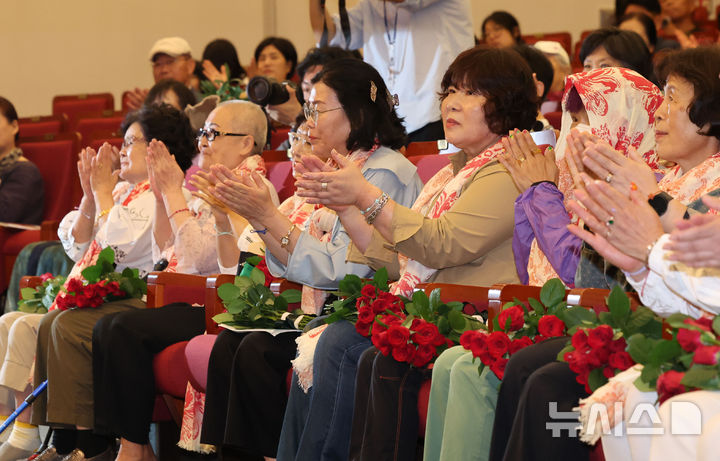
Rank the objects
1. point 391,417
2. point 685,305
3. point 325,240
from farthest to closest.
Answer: point 325,240 → point 391,417 → point 685,305

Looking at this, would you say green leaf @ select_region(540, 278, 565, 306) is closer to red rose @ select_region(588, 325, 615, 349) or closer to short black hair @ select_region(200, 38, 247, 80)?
red rose @ select_region(588, 325, 615, 349)

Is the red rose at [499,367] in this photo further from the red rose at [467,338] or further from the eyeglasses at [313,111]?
the eyeglasses at [313,111]

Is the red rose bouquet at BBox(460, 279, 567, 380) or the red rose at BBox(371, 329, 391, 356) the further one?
the red rose at BBox(371, 329, 391, 356)

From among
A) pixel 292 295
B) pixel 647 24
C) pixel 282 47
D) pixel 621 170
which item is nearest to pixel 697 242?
pixel 621 170

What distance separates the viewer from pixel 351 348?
2.21 metres

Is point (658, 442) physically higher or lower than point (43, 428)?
higher

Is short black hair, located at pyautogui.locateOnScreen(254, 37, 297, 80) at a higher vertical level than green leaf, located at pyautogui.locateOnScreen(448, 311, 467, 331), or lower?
higher

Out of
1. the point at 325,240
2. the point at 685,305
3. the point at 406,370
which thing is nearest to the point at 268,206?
the point at 325,240

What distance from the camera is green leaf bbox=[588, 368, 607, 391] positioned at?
160cm

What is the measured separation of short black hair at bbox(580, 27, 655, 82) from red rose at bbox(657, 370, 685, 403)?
1739 mm

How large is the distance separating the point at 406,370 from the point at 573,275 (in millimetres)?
401

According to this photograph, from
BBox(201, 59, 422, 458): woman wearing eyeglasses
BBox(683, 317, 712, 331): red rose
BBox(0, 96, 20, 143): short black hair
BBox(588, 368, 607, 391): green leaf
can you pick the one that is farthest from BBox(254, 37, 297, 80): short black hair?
BBox(683, 317, 712, 331): red rose

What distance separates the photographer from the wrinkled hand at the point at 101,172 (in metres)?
3.64

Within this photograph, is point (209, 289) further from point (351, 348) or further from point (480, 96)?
point (480, 96)
